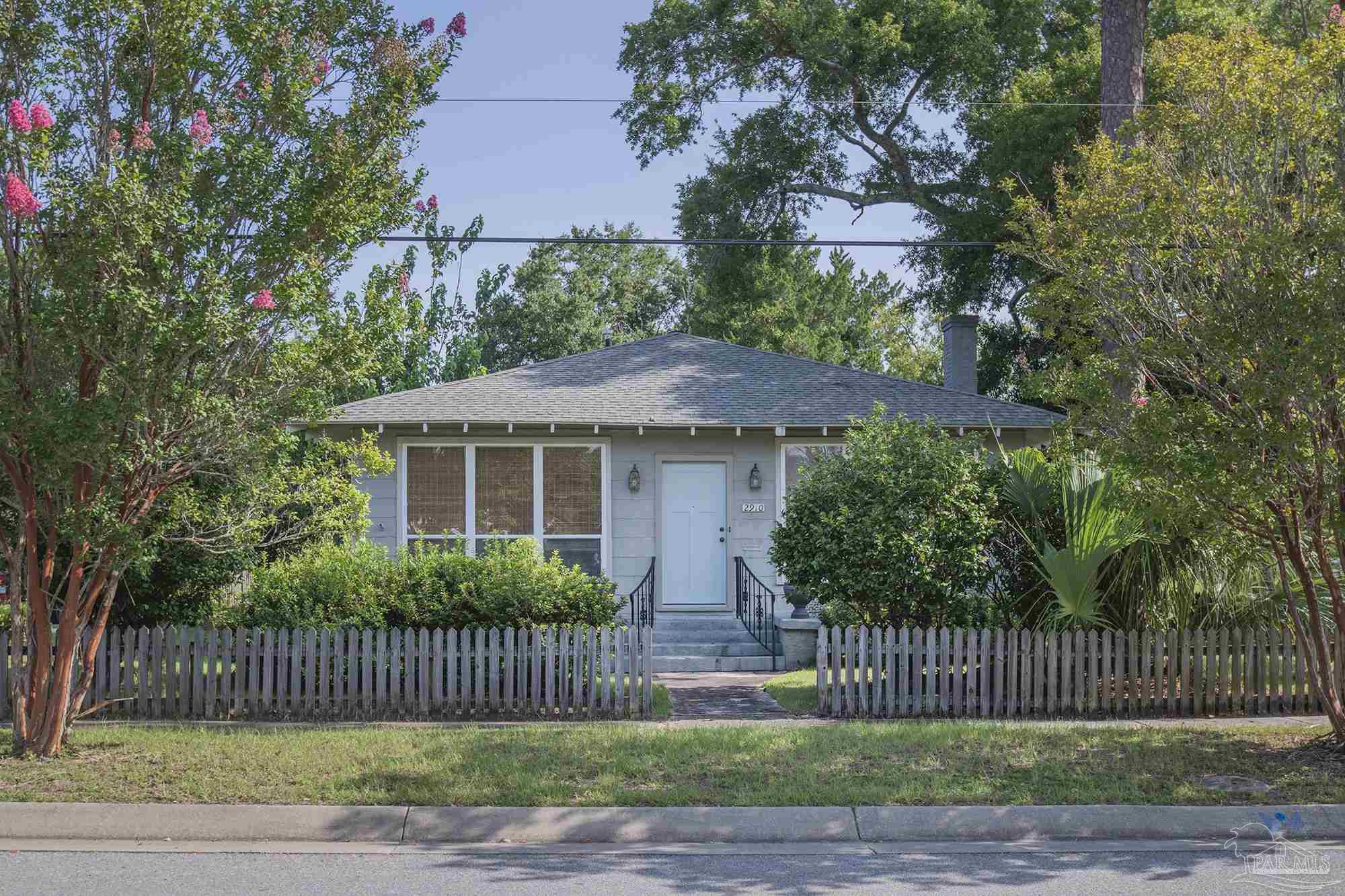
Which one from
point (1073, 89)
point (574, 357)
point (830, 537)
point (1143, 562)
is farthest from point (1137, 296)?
point (1073, 89)

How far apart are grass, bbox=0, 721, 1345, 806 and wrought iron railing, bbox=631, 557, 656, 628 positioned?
639 centimetres

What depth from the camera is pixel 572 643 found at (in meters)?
10.9

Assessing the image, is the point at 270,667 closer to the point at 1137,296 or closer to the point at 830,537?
the point at 830,537

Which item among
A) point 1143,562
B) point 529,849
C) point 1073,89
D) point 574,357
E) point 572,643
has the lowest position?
point 529,849

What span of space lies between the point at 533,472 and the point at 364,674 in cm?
695

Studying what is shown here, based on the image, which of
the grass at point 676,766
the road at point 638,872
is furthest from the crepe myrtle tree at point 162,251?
the road at point 638,872

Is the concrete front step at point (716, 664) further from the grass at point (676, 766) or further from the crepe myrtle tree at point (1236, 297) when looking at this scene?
the crepe myrtle tree at point (1236, 297)

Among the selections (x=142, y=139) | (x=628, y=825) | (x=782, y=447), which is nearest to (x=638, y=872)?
(x=628, y=825)

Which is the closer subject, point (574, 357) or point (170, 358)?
point (170, 358)

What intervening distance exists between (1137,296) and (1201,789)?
4115 millimetres

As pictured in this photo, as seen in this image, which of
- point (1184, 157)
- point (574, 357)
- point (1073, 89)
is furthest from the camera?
point (1073, 89)

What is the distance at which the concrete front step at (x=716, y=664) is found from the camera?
49.2 feet

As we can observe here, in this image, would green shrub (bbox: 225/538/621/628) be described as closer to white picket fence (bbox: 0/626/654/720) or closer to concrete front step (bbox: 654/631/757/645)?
white picket fence (bbox: 0/626/654/720)

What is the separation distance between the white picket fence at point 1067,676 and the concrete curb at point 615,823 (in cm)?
351
